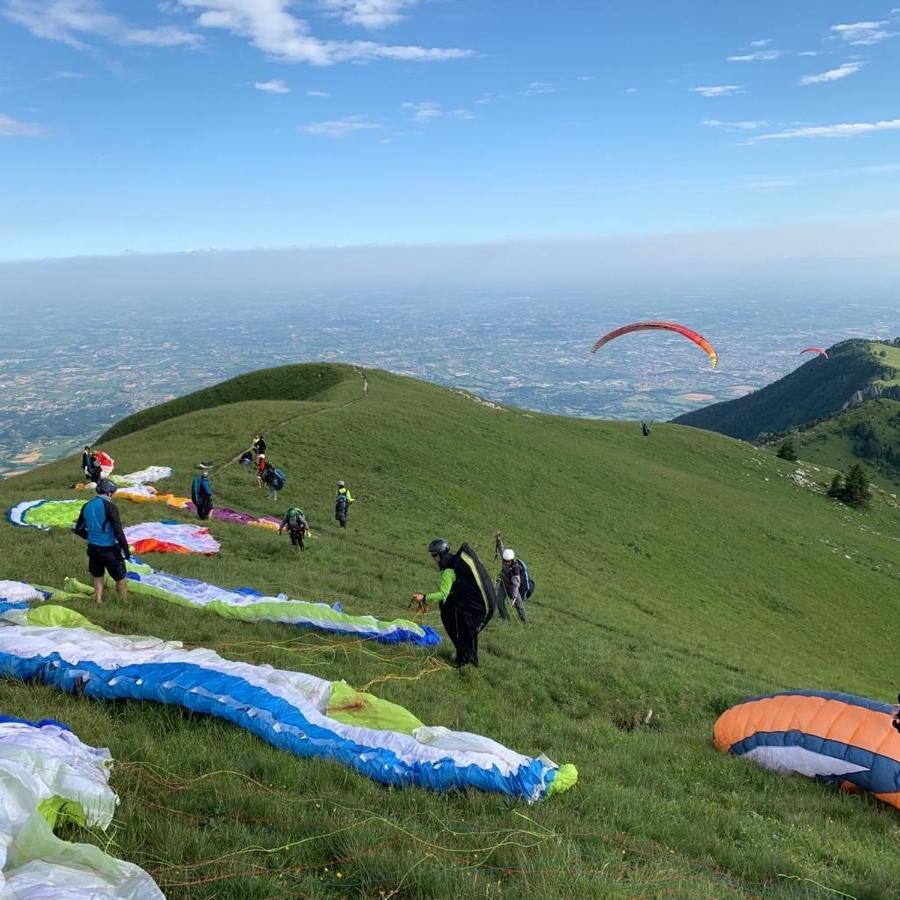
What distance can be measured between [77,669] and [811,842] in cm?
830

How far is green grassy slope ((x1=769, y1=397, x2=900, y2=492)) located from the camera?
8275cm

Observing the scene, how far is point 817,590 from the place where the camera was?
31391 mm

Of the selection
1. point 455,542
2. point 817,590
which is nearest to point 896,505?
point 817,590

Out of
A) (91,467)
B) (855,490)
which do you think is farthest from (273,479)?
(855,490)

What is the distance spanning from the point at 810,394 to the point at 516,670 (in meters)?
168

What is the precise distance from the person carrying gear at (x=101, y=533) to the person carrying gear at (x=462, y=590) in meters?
5.91

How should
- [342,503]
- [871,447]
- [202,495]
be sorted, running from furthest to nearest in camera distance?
[871,447] → [342,503] → [202,495]

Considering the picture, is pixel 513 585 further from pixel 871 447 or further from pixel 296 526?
pixel 871 447

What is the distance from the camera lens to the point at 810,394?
497 ft

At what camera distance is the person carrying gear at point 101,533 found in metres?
11.0

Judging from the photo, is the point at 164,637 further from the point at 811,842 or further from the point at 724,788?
the point at 811,842

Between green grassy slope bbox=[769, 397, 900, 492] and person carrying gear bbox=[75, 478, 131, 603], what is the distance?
88901mm

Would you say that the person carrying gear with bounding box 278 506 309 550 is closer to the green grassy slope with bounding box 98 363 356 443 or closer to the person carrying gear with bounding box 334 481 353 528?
the person carrying gear with bounding box 334 481 353 528

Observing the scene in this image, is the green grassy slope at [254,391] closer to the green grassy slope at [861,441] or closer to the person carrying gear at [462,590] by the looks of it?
the person carrying gear at [462,590]
